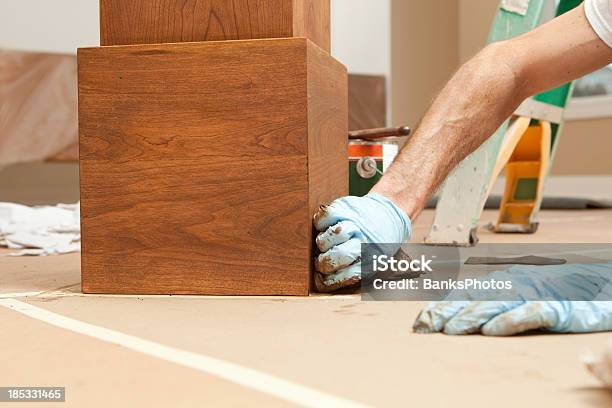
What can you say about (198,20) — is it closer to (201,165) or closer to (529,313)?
(201,165)

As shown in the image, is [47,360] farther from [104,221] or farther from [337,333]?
[104,221]

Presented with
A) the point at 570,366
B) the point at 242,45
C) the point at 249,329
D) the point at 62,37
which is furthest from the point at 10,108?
the point at 570,366

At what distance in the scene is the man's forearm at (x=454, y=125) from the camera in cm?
147

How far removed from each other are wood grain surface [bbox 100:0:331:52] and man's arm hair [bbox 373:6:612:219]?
303 millimetres

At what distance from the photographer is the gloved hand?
51.5 inches

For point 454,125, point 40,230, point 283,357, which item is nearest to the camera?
point 283,357

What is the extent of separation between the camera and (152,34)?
4.59 ft

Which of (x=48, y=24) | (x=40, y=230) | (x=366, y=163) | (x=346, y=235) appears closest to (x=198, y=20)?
(x=346, y=235)

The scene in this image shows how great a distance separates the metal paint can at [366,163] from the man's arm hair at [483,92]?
37cm

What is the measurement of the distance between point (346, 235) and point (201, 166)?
10.4 inches

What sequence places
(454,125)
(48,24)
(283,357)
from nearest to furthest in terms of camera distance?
(283,357), (454,125), (48,24)

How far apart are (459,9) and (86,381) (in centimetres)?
483

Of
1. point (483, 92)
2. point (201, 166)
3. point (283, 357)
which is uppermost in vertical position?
point (483, 92)

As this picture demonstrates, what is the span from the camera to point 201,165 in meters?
1.34
